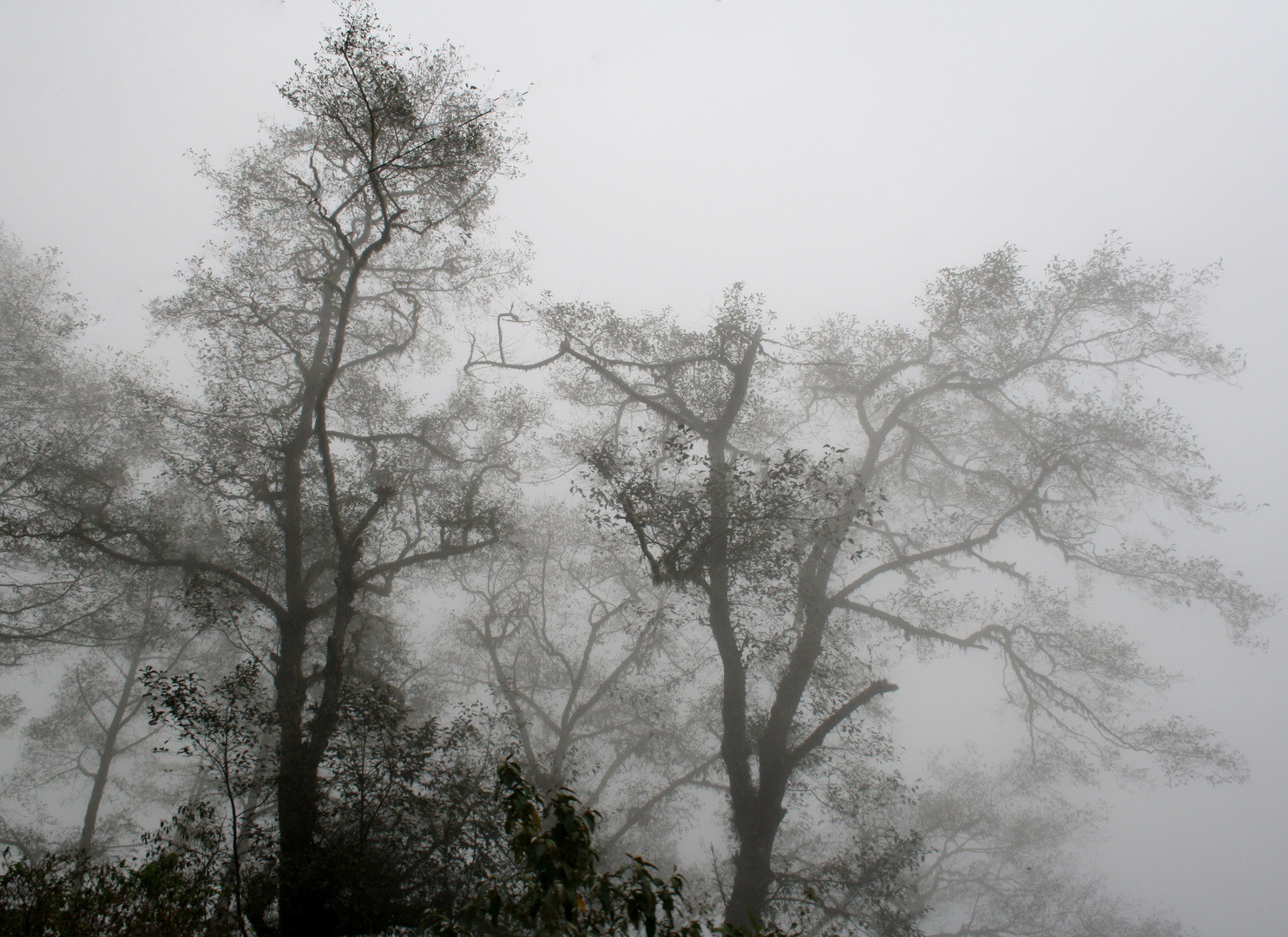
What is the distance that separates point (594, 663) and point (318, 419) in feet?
37.8

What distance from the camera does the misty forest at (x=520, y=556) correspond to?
31.2 feet

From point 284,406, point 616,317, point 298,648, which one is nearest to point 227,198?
point 284,406

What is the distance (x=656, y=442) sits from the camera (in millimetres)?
14164

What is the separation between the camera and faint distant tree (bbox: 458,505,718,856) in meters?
17.2

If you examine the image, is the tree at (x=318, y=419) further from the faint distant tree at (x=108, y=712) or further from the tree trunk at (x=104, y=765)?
the tree trunk at (x=104, y=765)

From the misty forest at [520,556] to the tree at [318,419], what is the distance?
0.30 feet

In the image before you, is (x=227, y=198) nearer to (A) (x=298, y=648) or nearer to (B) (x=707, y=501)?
(A) (x=298, y=648)

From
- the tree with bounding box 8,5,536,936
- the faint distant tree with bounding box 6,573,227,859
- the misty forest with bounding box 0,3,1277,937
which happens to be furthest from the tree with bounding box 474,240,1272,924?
the faint distant tree with bounding box 6,573,227,859

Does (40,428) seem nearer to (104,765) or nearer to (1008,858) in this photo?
(104,765)

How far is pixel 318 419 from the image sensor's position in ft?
36.3

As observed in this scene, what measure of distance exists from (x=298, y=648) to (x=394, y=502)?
154 inches

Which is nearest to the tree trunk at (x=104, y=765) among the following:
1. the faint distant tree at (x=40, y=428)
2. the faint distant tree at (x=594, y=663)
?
the faint distant tree at (x=40, y=428)

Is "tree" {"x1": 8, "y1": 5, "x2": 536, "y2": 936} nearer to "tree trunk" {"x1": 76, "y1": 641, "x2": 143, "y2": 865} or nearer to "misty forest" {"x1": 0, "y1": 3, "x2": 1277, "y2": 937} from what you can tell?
"misty forest" {"x1": 0, "y1": 3, "x2": 1277, "y2": 937}

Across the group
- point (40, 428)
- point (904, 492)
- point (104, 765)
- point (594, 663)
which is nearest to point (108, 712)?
point (104, 765)
